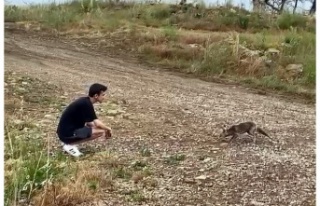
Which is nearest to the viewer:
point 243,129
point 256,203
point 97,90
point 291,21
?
point 256,203

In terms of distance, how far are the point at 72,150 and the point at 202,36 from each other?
651 centimetres

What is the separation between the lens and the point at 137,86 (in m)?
9.03

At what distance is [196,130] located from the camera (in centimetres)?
662

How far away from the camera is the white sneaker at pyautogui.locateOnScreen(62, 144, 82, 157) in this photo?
5536 mm

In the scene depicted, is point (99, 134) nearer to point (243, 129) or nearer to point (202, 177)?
point (202, 177)

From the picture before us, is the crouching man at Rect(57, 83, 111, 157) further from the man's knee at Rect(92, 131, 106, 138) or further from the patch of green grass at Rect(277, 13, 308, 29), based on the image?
the patch of green grass at Rect(277, 13, 308, 29)

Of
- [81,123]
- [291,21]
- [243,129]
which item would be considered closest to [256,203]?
[243,129]

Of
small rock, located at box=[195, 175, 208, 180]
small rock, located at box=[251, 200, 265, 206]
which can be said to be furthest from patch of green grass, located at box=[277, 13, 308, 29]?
small rock, located at box=[251, 200, 265, 206]

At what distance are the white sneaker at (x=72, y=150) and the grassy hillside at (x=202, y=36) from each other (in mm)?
4306

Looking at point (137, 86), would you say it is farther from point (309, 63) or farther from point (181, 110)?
point (309, 63)

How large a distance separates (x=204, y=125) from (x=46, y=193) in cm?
292

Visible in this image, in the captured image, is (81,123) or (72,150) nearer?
(72,150)

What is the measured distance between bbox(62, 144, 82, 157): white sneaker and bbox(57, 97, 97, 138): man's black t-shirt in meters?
0.10

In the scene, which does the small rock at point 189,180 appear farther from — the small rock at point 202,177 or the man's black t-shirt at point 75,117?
the man's black t-shirt at point 75,117
